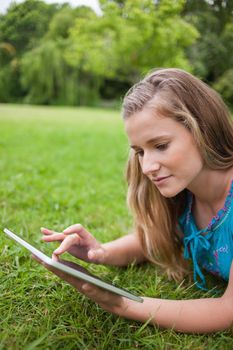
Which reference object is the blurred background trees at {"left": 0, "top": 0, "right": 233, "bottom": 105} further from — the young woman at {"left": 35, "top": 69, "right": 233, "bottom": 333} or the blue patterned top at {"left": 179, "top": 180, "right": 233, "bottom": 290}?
the blue patterned top at {"left": 179, "top": 180, "right": 233, "bottom": 290}

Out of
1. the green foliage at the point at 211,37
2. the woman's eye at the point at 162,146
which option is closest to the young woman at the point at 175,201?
the woman's eye at the point at 162,146

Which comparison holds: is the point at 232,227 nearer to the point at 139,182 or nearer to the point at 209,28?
the point at 139,182

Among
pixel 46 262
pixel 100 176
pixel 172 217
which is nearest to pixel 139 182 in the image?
pixel 172 217

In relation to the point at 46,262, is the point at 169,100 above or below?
above

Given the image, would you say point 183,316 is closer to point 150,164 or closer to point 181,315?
point 181,315

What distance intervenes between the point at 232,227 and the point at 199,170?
237 mm

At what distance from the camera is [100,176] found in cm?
374

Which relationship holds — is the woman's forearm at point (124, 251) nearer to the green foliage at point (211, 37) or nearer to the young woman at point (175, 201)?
the young woman at point (175, 201)

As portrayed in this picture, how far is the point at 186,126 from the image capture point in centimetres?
146

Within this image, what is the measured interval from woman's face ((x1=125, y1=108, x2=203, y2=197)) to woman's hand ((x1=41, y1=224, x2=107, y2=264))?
349mm

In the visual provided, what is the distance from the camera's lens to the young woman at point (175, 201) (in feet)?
4.42

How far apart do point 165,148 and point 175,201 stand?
0.46m

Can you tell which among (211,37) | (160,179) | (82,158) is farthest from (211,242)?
(82,158)

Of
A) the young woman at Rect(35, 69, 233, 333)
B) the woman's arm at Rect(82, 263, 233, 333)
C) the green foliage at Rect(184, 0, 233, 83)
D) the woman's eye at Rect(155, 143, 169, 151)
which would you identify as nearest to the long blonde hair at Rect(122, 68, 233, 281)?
the young woman at Rect(35, 69, 233, 333)
